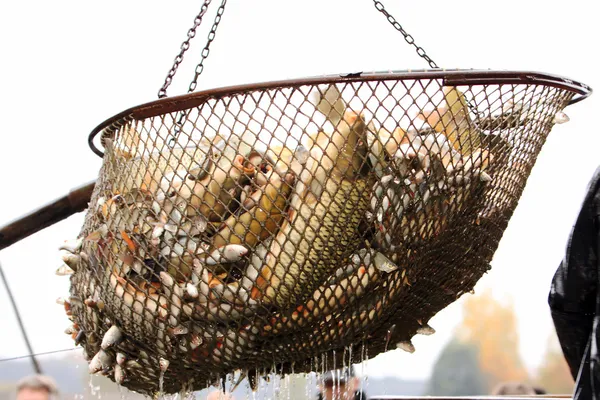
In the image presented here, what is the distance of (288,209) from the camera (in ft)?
3.18

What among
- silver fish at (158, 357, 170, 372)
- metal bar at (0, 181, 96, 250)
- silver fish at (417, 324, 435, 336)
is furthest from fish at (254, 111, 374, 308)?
metal bar at (0, 181, 96, 250)

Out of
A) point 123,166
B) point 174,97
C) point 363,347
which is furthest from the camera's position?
point 363,347

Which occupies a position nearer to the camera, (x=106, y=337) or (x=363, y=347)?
(x=106, y=337)

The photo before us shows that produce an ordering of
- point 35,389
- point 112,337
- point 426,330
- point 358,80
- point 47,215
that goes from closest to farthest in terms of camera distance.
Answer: point 358,80 < point 112,337 < point 426,330 < point 47,215 < point 35,389

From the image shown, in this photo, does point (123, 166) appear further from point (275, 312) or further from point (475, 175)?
point (475, 175)

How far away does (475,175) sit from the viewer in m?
0.99

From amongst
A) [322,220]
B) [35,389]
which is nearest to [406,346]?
[322,220]

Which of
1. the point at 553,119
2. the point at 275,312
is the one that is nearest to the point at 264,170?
the point at 275,312

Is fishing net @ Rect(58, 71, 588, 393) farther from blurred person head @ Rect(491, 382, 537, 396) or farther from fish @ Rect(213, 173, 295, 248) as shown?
blurred person head @ Rect(491, 382, 537, 396)

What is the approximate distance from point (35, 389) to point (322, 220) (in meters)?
1.64

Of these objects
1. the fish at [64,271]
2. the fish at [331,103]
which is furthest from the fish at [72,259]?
the fish at [331,103]

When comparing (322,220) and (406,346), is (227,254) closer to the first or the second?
(322,220)

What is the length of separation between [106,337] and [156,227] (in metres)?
0.19

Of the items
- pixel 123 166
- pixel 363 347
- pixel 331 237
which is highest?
pixel 123 166
